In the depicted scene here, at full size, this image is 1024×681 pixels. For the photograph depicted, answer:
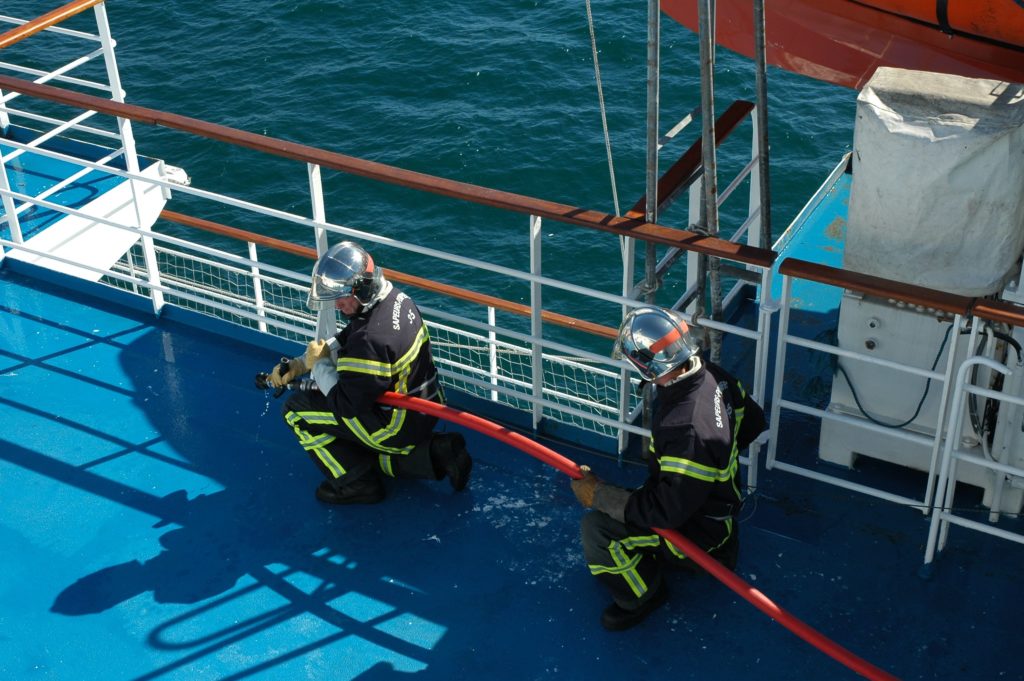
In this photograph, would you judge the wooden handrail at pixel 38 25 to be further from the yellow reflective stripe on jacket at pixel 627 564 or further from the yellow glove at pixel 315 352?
the yellow reflective stripe on jacket at pixel 627 564

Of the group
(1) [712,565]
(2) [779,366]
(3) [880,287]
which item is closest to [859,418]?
(2) [779,366]

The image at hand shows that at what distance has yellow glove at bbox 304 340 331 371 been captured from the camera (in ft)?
17.2

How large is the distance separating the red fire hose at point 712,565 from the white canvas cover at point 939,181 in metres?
1.45

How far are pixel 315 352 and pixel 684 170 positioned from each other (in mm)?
1817

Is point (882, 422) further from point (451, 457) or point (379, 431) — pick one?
point (379, 431)

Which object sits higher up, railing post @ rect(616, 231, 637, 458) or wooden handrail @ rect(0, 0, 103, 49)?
wooden handrail @ rect(0, 0, 103, 49)

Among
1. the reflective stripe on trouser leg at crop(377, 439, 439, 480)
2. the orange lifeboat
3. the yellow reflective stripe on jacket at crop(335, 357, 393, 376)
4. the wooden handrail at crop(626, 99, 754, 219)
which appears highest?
the wooden handrail at crop(626, 99, 754, 219)

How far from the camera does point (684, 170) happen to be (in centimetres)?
522

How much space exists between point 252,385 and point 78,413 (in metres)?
0.89

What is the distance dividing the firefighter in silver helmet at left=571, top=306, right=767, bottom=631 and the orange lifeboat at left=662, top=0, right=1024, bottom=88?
4.54 metres

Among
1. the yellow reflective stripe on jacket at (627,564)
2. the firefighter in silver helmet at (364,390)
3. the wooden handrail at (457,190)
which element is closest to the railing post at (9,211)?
the wooden handrail at (457,190)

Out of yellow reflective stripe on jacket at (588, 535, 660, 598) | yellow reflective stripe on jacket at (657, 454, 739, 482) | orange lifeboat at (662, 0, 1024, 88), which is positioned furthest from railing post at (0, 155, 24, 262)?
orange lifeboat at (662, 0, 1024, 88)

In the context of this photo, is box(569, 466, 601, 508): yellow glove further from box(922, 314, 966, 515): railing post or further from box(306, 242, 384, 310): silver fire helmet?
box(922, 314, 966, 515): railing post

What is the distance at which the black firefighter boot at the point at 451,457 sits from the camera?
539 cm
